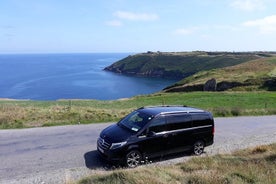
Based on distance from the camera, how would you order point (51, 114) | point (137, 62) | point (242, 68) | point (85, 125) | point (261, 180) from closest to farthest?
point (261, 180) < point (85, 125) < point (51, 114) < point (242, 68) < point (137, 62)

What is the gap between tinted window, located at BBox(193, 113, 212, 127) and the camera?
13588 millimetres

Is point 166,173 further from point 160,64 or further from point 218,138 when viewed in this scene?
point 160,64

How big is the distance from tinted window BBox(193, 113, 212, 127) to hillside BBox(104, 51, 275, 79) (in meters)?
132

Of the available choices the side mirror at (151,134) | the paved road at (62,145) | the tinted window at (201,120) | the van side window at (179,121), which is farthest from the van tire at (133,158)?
the tinted window at (201,120)

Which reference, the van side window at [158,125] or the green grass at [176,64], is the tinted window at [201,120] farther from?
the green grass at [176,64]

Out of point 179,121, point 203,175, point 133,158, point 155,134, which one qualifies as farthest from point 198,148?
point 203,175

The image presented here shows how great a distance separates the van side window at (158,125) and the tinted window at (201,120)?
1643 millimetres

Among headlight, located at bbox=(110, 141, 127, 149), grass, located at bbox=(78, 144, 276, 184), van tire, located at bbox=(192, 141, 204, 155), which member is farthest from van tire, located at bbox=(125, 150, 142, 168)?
van tire, located at bbox=(192, 141, 204, 155)

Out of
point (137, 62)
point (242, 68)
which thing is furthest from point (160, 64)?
point (242, 68)

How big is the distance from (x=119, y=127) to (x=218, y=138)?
6255 mm

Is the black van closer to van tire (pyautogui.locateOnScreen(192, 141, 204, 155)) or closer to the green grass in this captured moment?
van tire (pyautogui.locateOnScreen(192, 141, 204, 155))

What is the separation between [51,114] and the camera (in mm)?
19750

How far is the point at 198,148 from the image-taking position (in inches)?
541

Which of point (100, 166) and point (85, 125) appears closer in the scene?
point (100, 166)
